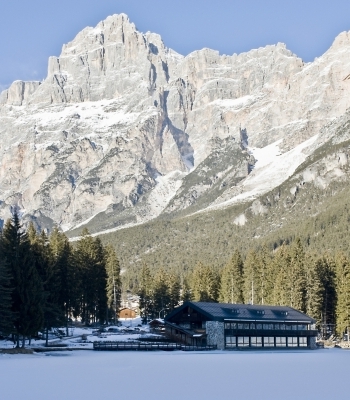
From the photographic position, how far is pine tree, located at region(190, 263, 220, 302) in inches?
4865

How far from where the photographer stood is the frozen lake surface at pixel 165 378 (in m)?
36.8

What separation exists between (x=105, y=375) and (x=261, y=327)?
142ft

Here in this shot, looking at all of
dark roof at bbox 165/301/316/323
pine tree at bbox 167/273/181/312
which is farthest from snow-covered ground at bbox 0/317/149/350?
pine tree at bbox 167/273/181/312

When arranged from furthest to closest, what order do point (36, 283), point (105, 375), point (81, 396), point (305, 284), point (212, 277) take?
point (212, 277) → point (305, 284) → point (36, 283) → point (105, 375) → point (81, 396)

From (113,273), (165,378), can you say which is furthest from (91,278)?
(165,378)

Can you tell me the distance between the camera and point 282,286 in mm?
104250

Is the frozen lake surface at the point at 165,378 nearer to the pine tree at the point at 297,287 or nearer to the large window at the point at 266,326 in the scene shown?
the large window at the point at 266,326

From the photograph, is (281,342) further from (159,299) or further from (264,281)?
(159,299)

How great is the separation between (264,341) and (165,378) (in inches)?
1727

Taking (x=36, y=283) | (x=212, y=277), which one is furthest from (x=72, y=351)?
A: (x=212, y=277)

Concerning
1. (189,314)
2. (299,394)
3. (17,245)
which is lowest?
(299,394)

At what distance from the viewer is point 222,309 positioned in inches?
3312

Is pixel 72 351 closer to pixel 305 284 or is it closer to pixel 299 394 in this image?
pixel 299 394

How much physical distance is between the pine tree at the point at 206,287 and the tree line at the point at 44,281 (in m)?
20.2
